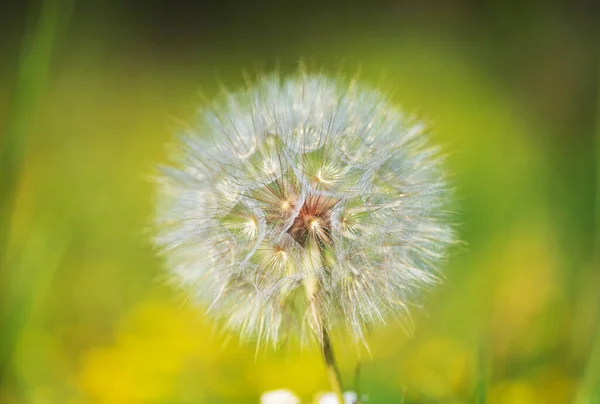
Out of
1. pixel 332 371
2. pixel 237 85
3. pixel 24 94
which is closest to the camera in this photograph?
pixel 332 371

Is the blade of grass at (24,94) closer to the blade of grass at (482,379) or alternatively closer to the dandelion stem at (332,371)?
the dandelion stem at (332,371)

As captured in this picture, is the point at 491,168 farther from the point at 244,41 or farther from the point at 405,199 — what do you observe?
the point at 244,41

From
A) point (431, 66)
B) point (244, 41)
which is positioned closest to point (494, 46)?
point (431, 66)

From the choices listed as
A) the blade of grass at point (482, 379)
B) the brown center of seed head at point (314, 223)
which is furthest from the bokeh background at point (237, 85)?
the brown center of seed head at point (314, 223)

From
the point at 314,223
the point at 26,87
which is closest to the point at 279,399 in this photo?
the point at 314,223

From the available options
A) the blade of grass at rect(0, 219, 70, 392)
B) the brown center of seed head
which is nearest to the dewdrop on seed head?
the brown center of seed head

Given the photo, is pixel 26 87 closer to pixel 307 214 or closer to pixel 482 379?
pixel 307 214
